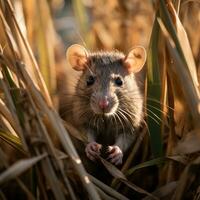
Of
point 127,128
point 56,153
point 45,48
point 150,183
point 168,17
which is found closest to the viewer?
point 56,153

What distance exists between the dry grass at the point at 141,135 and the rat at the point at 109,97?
0.76 feet

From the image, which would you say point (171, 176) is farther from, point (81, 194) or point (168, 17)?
point (168, 17)

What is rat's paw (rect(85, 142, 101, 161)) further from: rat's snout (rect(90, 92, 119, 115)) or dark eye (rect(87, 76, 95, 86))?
dark eye (rect(87, 76, 95, 86))

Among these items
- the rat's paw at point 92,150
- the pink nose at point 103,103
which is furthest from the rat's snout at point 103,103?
the rat's paw at point 92,150

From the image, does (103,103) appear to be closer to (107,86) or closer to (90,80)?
(107,86)

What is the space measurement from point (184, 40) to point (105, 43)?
2.52 metres

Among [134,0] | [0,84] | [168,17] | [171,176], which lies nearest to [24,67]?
[0,84]

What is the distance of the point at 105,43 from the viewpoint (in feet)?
20.0

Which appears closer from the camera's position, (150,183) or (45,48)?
(150,183)

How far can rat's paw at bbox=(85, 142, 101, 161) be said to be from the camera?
4.07 metres

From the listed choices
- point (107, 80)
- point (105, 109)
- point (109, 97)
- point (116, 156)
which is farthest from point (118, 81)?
point (116, 156)

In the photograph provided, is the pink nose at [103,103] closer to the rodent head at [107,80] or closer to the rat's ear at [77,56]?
the rodent head at [107,80]

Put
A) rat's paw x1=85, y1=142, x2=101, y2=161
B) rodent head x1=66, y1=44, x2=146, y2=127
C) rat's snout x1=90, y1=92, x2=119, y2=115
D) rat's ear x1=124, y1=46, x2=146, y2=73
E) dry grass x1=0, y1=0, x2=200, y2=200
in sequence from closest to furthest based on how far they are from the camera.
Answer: dry grass x1=0, y1=0, x2=200, y2=200 → rat's paw x1=85, y1=142, x2=101, y2=161 → rat's snout x1=90, y1=92, x2=119, y2=115 → rodent head x1=66, y1=44, x2=146, y2=127 → rat's ear x1=124, y1=46, x2=146, y2=73

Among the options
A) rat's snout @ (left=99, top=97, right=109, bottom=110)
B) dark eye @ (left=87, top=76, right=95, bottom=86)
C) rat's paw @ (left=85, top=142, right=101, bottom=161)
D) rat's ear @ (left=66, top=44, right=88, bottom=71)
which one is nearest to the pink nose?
rat's snout @ (left=99, top=97, right=109, bottom=110)
